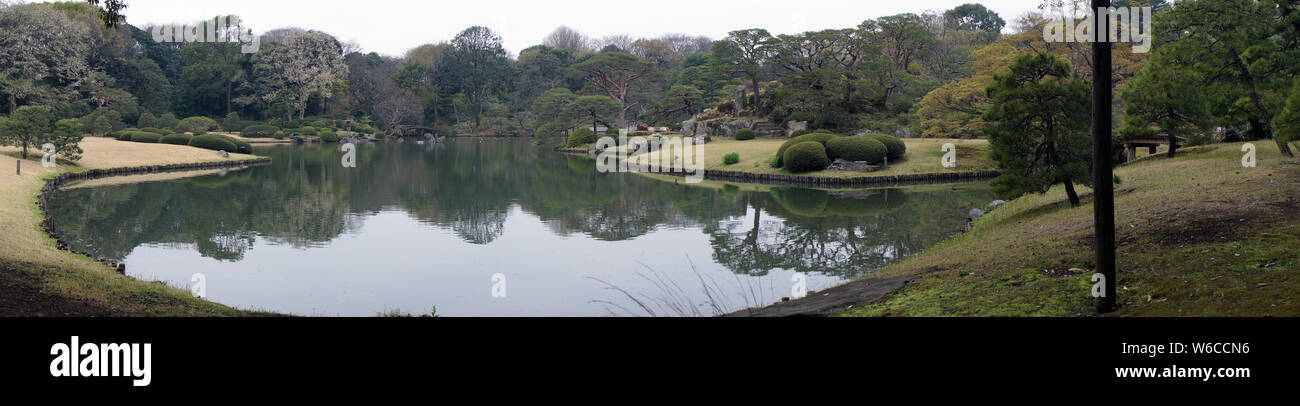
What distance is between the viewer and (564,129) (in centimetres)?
5781

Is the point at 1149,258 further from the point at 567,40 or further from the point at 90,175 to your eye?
the point at 567,40

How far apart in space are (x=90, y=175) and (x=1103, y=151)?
111ft

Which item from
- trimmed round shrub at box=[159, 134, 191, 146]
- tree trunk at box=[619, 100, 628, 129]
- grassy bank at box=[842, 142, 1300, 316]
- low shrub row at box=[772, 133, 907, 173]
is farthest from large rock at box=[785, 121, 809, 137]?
trimmed round shrub at box=[159, 134, 191, 146]

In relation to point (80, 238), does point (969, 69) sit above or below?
above

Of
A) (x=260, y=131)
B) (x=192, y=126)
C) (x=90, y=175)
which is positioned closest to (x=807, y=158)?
(x=90, y=175)

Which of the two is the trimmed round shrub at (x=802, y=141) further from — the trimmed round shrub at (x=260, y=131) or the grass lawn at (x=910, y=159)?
the trimmed round shrub at (x=260, y=131)

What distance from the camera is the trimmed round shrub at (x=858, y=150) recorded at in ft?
97.1

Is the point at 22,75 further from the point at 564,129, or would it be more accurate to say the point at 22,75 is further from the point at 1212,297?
the point at 1212,297

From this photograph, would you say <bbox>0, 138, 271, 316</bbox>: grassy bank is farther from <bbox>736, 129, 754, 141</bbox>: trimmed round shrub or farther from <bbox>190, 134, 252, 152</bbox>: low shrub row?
<bbox>736, 129, 754, 141</bbox>: trimmed round shrub

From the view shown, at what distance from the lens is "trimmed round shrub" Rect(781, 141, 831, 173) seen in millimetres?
29500

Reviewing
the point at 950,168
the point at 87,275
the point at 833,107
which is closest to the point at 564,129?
the point at 833,107

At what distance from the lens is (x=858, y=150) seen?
97.4 ft
